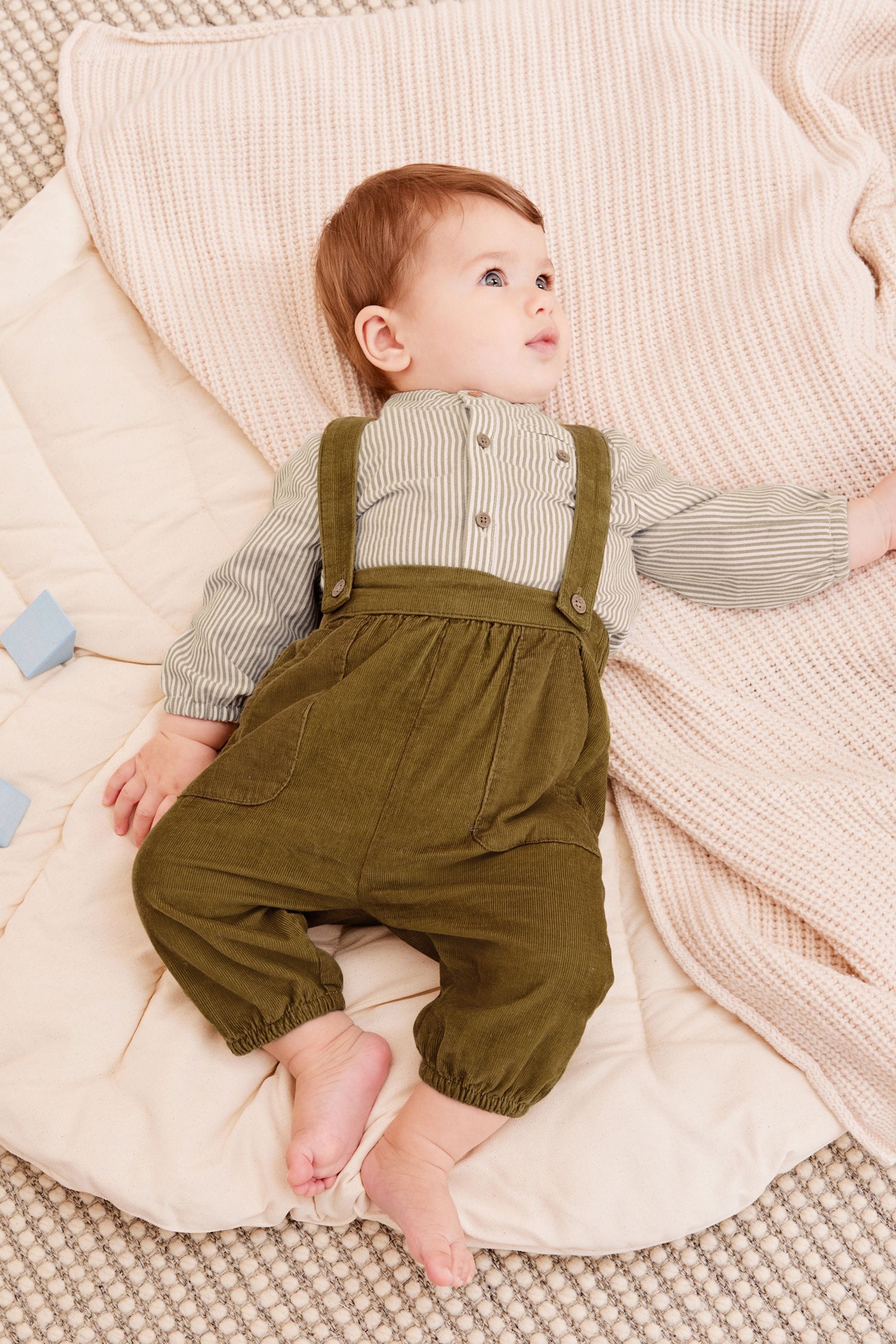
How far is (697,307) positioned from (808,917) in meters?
0.72

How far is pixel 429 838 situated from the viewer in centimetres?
101

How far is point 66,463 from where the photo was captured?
138cm

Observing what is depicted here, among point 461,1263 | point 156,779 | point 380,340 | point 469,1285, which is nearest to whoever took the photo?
point 461,1263

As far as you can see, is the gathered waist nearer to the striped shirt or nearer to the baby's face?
the striped shirt

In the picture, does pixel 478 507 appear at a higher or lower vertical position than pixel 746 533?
higher

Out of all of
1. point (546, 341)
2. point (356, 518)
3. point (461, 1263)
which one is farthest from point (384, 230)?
point (461, 1263)

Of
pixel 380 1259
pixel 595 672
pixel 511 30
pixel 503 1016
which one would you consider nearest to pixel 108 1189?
pixel 380 1259

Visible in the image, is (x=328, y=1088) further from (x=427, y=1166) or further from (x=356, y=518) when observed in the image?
(x=356, y=518)

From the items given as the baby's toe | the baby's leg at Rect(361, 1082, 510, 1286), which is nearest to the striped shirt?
→ the baby's leg at Rect(361, 1082, 510, 1286)

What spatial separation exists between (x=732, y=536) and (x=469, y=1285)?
794mm

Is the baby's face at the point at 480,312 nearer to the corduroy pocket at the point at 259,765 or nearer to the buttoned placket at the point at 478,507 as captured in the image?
the buttoned placket at the point at 478,507

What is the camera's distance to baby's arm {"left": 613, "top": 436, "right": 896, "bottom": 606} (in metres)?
1.17

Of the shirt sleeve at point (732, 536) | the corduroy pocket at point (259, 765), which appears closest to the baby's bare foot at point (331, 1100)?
the corduroy pocket at point (259, 765)

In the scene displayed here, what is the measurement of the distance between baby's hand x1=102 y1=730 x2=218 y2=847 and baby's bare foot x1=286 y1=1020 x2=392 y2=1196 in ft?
0.96
